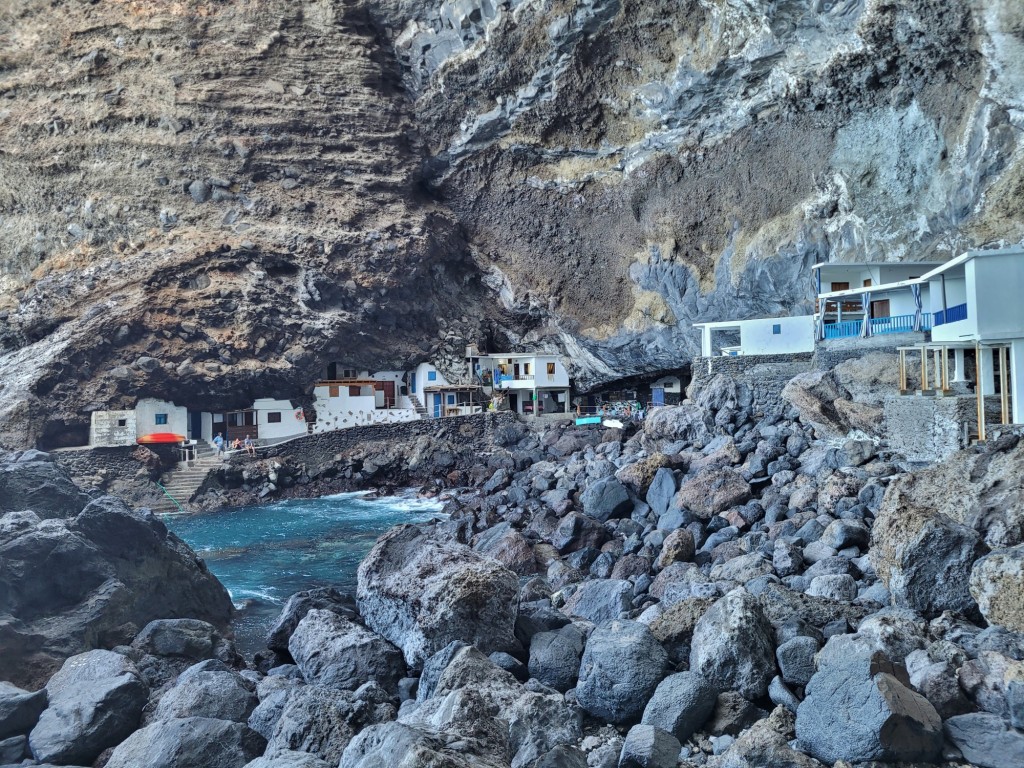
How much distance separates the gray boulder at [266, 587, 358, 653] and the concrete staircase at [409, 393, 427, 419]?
89.9 ft

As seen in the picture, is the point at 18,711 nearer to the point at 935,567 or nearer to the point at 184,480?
the point at 935,567

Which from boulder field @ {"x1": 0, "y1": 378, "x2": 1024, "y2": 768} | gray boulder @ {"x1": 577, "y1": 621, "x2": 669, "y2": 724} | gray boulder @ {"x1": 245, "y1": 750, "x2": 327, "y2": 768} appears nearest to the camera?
gray boulder @ {"x1": 245, "y1": 750, "x2": 327, "y2": 768}

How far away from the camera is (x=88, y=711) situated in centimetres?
721

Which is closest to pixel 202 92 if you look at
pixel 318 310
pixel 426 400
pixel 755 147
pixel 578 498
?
pixel 318 310

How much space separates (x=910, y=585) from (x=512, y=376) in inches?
1271

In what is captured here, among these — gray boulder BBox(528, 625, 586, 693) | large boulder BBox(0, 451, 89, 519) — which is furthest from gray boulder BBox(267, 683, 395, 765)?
large boulder BBox(0, 451, 89, 519)

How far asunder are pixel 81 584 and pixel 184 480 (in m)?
20.7

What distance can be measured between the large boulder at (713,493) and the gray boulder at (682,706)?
1051 cm

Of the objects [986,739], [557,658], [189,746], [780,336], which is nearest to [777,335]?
[780,336]

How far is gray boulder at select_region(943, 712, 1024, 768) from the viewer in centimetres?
549

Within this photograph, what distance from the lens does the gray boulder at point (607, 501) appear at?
61.2 ft

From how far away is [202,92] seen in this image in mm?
36250

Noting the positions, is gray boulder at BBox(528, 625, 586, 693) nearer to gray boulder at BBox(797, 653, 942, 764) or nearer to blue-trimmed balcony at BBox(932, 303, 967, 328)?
gray boulder at BBox(797, 653, 942, 764)

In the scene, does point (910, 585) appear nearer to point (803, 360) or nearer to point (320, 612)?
point (320, 612)
